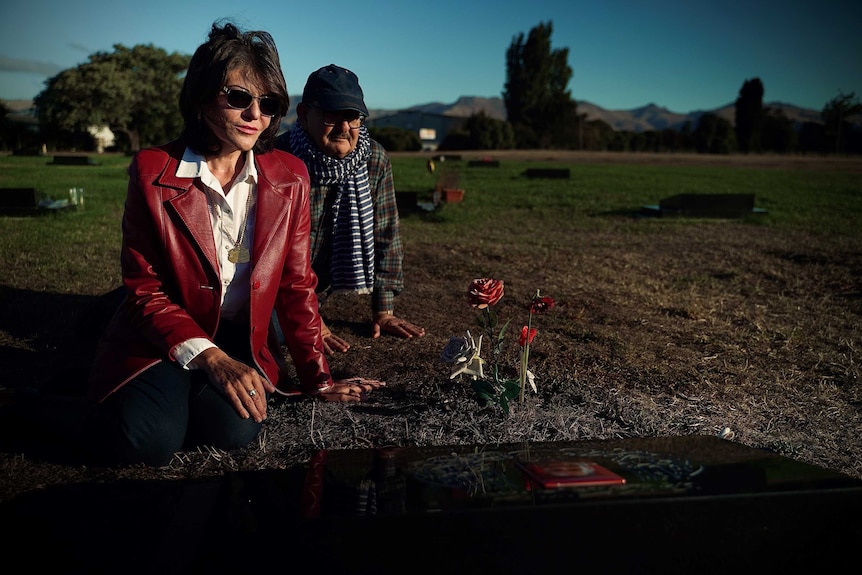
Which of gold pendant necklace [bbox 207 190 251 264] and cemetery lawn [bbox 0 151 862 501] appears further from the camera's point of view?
cemetery lawn [bbox 0 151 862 501]

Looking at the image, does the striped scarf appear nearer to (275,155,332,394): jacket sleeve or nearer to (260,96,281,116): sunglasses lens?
(275,155,332,394): jacket sleeve

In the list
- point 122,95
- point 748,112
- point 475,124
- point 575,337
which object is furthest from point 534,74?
point 575,337

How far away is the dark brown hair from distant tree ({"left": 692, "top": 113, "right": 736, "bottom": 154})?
51803 mm

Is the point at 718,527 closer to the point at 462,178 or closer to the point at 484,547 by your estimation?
the point at 484,547

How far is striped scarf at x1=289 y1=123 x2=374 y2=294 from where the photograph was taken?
3855 mm

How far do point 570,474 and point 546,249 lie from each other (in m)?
6.45

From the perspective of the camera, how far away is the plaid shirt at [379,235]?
4145mm

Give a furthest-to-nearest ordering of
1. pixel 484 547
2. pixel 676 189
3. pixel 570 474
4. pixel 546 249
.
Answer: pixel 676 189 → pixel 546 249 → pixel 570 474 → pixel 484 547

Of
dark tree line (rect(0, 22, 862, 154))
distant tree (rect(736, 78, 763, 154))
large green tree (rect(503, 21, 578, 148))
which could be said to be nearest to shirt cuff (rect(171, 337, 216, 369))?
dark tree line (rect(0, 22, 862, 154))

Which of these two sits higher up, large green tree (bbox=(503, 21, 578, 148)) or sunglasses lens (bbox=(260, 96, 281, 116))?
large green tree (bbox=(503, 21, 578, 148))

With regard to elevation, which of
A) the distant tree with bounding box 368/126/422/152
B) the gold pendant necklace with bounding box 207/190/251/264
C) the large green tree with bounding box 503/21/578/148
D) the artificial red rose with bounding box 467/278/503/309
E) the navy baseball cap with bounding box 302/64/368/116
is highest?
the large green tree with bounding box 503/21/578/148

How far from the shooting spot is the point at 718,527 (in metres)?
1.73

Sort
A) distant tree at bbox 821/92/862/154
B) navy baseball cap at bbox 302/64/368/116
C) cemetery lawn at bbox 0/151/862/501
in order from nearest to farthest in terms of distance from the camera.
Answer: cemetery lawn at bbox 0/151/862/501 → navy baseball cap at bbox 302/64/368/116 → distant tree at bbox 821/92/862/154

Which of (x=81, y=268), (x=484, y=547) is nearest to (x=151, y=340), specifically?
(x=484, y=547)
